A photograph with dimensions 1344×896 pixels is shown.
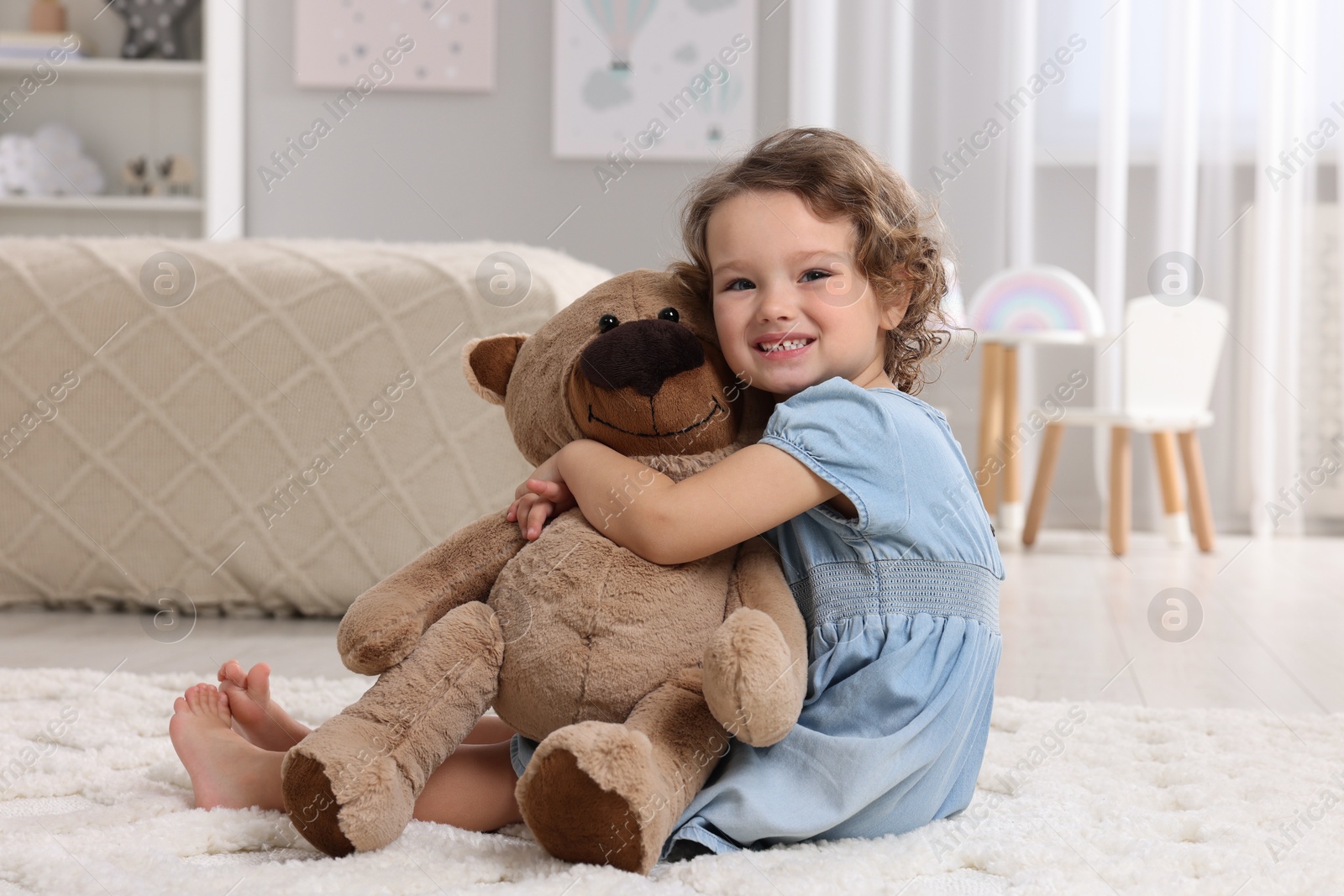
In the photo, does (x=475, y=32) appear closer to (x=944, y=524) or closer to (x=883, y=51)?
(x=883, y=51)

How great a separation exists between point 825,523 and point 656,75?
2.79 metres

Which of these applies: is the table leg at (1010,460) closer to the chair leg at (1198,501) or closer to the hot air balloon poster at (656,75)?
the chair leg at (1198,501)

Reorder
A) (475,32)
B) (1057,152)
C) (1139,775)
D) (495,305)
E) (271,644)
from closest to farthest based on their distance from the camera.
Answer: (1139,775) < (271,644) < (495,305) < (1057,152) < (475,32)

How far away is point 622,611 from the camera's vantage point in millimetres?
706

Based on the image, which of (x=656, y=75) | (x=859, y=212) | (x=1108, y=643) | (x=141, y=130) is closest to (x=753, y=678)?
(x=859, y=212)

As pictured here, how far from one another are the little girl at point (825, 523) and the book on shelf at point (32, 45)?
9.83 feet

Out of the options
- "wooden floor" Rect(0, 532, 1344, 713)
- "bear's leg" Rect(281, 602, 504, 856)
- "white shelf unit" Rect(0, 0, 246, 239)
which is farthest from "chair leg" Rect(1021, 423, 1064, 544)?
"white shelf unit" Rect(0, 0, 246, 239)

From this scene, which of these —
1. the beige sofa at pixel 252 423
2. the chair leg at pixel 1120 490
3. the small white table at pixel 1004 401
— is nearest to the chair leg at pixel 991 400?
the small white table at pixel 1004 401

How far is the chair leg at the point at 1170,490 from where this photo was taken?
8.57 feet

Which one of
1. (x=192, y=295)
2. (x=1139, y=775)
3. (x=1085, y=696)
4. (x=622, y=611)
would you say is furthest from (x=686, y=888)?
(x=192, y=295)

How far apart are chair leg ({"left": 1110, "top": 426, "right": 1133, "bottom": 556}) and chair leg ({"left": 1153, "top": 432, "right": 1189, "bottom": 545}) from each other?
0.11 m

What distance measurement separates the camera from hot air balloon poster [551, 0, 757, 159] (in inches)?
129

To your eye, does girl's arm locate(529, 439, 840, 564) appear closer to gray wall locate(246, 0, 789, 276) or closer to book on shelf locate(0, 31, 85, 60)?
gray wall locate(246, 0, 789, 276)

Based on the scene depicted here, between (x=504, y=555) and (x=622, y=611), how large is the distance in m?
0.12
